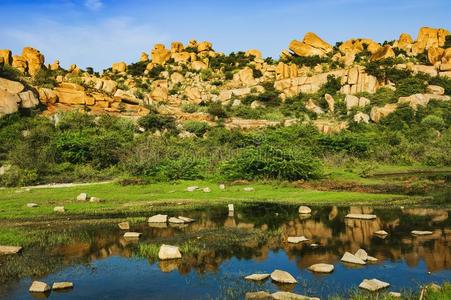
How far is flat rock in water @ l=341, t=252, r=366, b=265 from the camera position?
16547 mm

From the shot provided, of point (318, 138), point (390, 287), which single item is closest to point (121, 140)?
point (318, 138)

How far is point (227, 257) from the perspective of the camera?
17797mm

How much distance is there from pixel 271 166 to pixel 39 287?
27.3m

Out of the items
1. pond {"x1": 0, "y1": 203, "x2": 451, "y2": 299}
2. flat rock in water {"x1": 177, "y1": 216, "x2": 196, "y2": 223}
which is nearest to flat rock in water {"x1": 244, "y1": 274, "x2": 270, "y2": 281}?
pond {"x1": 0, "y1": 203, "x2": 451, "y2": 299}

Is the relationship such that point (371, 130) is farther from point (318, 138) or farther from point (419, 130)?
point (318, 138)

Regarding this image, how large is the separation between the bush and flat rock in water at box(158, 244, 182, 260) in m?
22.4

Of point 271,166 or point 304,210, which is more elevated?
point 271,166

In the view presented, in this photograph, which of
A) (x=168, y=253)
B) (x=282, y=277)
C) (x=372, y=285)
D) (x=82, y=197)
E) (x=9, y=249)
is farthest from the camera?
(x=82, y=197)

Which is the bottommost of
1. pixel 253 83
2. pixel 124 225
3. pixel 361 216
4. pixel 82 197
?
pixel 361 216

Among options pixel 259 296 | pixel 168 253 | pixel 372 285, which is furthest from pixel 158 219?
pixel 372 285

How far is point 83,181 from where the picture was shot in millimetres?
40625

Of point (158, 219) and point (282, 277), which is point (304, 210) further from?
point (282, 277)

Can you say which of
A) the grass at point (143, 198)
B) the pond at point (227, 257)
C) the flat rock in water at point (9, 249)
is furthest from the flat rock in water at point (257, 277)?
the grass at point (143, 198)

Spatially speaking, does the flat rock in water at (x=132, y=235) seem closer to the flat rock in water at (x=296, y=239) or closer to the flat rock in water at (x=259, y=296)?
the flat rock in water at (x=296, y=239)
